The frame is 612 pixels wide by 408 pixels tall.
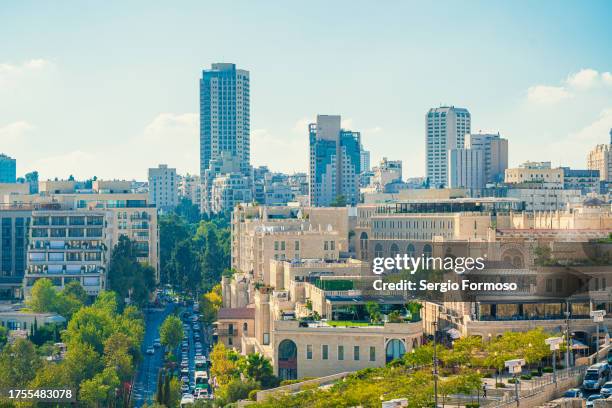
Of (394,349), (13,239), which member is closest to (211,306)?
(13,239)

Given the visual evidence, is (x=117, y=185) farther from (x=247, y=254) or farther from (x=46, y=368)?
(x=46, y=368)

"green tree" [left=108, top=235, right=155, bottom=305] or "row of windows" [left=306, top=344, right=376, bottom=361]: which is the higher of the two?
"green tree" [left=108, top=235, right=155, bottom=305]

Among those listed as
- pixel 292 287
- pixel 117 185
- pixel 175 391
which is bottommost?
pixel 175 391

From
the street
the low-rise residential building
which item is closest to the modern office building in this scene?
the low-rise residential building

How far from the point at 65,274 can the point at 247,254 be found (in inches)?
824

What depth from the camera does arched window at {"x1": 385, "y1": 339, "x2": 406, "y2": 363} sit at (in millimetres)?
82750

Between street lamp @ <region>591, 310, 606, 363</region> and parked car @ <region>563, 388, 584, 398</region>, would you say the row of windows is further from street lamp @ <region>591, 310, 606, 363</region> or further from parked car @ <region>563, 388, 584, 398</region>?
parked car @ <region>563, 388, 584, 398</region>

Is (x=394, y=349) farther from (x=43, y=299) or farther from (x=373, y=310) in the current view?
(x=43, y=299)

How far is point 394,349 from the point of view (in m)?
83.0

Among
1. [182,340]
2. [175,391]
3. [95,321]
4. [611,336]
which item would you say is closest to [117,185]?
[182,340]

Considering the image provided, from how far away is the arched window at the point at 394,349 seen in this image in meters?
82.8

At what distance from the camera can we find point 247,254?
150m

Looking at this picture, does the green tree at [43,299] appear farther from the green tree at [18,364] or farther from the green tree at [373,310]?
the green tree at [373,310]

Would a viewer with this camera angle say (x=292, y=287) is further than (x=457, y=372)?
Yes
